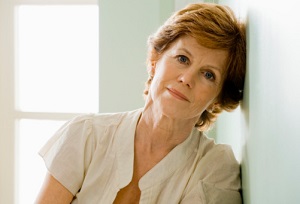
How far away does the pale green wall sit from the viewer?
268cm

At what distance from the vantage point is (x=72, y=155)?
4.90 ft

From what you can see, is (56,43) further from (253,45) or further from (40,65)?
(253,45)

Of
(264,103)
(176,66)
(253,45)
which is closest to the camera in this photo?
(264,103)

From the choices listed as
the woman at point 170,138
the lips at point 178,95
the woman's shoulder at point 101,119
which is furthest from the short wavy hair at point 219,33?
the woman's shoulder at point 101,119

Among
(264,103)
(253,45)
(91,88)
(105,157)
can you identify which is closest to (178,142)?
(105,157)

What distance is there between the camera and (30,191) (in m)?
3.38

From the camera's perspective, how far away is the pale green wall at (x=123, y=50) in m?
2.68

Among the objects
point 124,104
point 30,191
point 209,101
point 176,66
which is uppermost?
point 176,66

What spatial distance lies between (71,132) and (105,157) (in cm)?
13

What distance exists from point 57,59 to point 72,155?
1.78 meters

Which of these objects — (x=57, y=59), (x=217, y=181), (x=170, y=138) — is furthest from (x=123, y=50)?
(x=217, y=181)

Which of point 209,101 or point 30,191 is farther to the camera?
point 30,191

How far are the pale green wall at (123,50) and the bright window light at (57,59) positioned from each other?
382mm

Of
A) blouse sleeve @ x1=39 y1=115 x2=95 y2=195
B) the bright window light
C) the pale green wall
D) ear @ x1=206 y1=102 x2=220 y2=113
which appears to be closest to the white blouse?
blouse sleeve @ x1=39 y1=115 x2=95 y2=195
